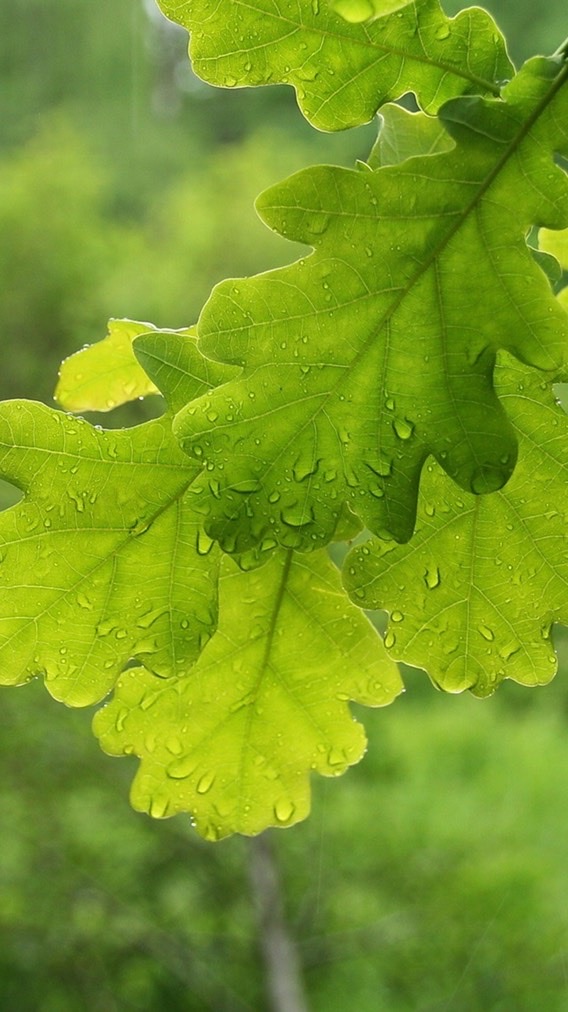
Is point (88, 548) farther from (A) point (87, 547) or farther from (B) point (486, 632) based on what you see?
(B) point (486, 632)

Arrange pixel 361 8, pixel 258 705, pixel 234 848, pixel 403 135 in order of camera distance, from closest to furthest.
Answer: pixel 361 8
pixel 403 135
pixel 258 705
pixel 234 848

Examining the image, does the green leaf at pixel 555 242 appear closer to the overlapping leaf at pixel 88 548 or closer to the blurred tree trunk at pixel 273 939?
the overlapping leaf at pixel 88 548

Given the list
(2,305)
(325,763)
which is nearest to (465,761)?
(2,305)

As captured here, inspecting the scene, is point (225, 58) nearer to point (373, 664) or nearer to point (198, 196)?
point (373, 664)

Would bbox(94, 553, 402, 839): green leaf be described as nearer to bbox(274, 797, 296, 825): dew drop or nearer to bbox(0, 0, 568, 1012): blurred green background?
bbox(274, 797, 296, 825): dew drop

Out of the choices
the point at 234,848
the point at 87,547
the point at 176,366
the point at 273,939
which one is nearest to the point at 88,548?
the point at 87,547

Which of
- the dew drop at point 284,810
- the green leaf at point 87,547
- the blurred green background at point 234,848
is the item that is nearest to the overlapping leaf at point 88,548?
the green leaf at point 87,547

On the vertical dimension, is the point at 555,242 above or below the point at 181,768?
above
